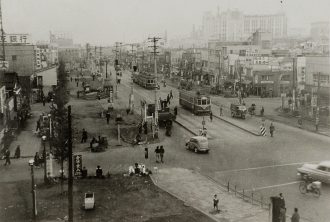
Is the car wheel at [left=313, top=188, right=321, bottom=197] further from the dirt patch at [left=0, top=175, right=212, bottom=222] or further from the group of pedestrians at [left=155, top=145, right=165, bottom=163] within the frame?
the group of pedestrians at [left=155, top=145, right=165, bottom=163]

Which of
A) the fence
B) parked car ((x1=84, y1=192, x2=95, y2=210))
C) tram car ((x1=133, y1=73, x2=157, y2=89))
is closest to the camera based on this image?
parked car ((x1=84, y1=192, x2=95, y2=210))

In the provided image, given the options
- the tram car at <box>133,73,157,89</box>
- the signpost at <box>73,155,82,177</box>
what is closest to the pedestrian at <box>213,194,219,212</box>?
the signpost at <box>73,155,82,177</box>

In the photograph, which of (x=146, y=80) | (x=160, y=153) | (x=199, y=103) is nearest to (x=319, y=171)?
(x=160, y=153)

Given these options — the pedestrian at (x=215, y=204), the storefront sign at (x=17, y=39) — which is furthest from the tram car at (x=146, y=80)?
the pedestrian at (x=215, y=204)

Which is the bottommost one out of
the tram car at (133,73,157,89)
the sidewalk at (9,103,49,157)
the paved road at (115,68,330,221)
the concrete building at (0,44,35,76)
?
the paved road at (115,68,330,221)

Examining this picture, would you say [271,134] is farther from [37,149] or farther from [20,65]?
[20,65]

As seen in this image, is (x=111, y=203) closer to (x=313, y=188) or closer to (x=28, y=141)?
(x=313, y=188)
